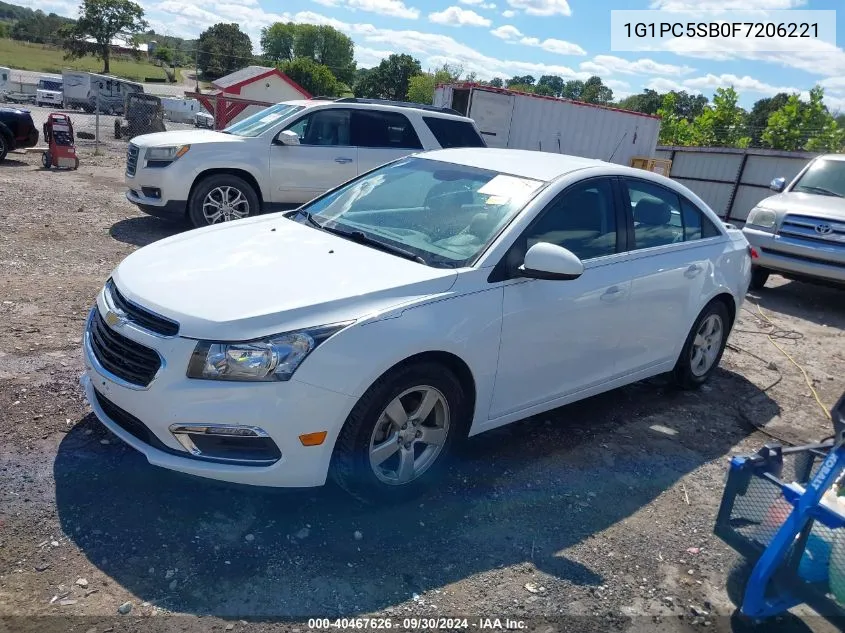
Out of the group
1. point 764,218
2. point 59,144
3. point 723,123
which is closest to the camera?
point 764,218

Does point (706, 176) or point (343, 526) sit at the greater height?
point (706, 176)

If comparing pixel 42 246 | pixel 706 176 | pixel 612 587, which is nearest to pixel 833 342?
pixel 612 587

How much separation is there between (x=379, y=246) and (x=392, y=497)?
1.36 metres

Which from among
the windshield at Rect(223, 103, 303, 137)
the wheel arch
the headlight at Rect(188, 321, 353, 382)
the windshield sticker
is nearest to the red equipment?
the windshield at Rect(223, 103, 303, 137)

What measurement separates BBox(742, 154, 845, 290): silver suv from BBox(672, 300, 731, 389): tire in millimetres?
3891

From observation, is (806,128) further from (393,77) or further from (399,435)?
(393,77)

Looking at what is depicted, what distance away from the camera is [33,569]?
2.81m

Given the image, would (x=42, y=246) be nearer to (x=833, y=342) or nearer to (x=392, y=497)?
(x=392, y=497)

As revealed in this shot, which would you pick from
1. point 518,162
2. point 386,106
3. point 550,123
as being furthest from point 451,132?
point 550,123

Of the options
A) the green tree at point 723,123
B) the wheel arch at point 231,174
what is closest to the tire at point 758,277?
the wheel arch at point 231,174

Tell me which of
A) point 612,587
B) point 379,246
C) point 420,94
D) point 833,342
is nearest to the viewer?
point 612,587

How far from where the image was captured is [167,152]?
8.61m

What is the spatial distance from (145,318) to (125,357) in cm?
21

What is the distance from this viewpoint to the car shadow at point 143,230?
28.1 ft
